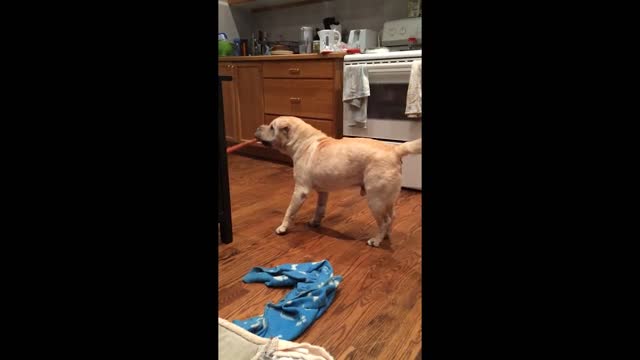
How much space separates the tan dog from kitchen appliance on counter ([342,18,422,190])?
2.33 ft

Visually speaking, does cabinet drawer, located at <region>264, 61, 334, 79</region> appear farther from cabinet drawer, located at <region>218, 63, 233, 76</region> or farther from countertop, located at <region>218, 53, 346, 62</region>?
cabinet drawer, located at <region>218, 63, 233, 76</region>

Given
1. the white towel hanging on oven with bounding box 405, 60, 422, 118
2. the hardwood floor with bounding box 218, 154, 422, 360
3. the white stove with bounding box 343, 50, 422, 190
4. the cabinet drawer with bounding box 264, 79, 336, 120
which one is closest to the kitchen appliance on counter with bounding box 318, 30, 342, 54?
the cabinet drawer with bounding box 264, 79, 336, 120

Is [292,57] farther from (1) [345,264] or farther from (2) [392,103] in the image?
(1) [345,264]

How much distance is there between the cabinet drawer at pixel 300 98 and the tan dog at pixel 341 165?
1.05m

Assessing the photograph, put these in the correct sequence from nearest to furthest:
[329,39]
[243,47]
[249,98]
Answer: [329,39] < [249,98] < [243,47]

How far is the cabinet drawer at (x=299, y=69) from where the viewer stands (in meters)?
3.07

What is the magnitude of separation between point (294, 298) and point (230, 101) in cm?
285

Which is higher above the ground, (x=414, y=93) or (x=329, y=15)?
(x=329, y=15)

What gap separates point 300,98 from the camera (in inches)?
129

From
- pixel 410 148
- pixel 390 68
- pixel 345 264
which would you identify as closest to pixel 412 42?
pixel 390 68

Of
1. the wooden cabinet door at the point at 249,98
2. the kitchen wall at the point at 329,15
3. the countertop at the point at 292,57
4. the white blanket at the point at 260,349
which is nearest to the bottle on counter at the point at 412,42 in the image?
the kitchen wall at the point at 329,15
